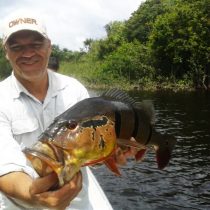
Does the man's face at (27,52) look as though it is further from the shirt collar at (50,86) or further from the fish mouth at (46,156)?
the fish mouth at (46,156)

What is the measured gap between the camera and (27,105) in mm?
3920

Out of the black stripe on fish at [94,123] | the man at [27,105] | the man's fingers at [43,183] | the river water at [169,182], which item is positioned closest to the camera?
the man's fingers at [43,183]

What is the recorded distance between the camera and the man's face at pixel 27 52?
140 inches

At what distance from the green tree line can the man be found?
31.2m

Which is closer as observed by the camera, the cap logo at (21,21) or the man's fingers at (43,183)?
the man's fingers at (43,183)

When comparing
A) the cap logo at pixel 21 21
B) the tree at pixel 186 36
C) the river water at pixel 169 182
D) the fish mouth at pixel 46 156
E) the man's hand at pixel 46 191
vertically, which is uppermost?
the tree at pixel 186 36

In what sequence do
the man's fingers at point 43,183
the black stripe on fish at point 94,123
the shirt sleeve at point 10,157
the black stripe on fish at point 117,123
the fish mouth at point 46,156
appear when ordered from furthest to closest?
the shirt sleeve at point 10,157 < the black stripe on fish at point 117,123 < the black stripe on fish at point 94,123 < the man's fingers at point 43,183 < the fish mouth at point 46,156

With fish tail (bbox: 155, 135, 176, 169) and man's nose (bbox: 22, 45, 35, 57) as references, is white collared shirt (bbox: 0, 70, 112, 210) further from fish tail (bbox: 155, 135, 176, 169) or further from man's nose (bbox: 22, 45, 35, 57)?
fish tail (bbox: 155, 135, 176, 169)

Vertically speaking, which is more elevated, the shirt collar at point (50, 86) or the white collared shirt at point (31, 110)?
the shirt collar at point (50, 86)

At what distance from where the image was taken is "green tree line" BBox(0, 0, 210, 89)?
4422 centimetres

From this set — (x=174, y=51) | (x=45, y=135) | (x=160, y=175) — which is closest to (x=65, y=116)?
(x=45, y=135)

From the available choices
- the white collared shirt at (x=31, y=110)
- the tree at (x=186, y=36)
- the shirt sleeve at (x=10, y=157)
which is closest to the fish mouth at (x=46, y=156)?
the shirt sleeve at (x=10, y=157)

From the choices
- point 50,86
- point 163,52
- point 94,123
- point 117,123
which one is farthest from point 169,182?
point 163,52

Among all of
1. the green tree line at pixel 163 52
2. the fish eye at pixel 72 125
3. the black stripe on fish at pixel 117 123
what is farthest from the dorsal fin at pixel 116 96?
the green tree line at pixel 163 52
